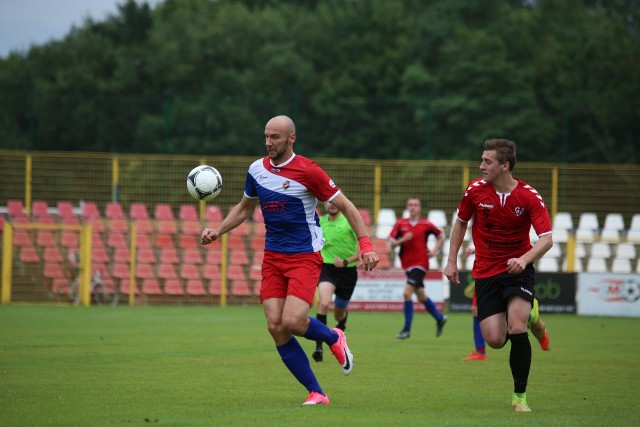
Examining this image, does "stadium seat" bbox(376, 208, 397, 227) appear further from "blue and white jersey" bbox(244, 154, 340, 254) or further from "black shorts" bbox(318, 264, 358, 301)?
"blue and white jersey" bbox(244, 154, 340, 254)

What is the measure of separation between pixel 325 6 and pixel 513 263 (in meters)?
46.3

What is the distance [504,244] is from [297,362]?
2.09 meters

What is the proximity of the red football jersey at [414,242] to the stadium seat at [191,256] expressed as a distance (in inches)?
350

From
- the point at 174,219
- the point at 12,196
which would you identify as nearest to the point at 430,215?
the point at 174,219

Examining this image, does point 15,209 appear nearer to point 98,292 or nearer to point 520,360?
point 98,292

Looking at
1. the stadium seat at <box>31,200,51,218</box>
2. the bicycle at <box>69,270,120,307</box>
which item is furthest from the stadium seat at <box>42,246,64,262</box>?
the stadium seat at <box>31,200,51,218</box>

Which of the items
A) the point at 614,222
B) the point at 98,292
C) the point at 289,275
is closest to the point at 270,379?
the point at 289,275

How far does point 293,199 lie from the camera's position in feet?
29.0

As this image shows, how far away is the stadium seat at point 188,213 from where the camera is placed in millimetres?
26422

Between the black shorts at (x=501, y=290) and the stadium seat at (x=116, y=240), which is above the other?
the black shorts at (x=501, y=290)

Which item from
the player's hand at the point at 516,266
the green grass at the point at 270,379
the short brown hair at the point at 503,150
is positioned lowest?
the green grass at the point at 270,379

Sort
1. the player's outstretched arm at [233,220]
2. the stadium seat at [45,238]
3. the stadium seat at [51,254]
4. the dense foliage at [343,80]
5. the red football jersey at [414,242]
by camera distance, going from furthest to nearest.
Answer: the dense foliage at [343,80] → the stadium seat at [45,238] → the stadium seat at [51,254] → the red football jersey at [414,242] → the player's outstretched arm at [233,220]

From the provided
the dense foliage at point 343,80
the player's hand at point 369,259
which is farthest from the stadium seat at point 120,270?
the player's hand at point 369,259

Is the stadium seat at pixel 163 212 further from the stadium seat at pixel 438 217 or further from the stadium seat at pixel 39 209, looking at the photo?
the stadium seat at pixel 438 217
